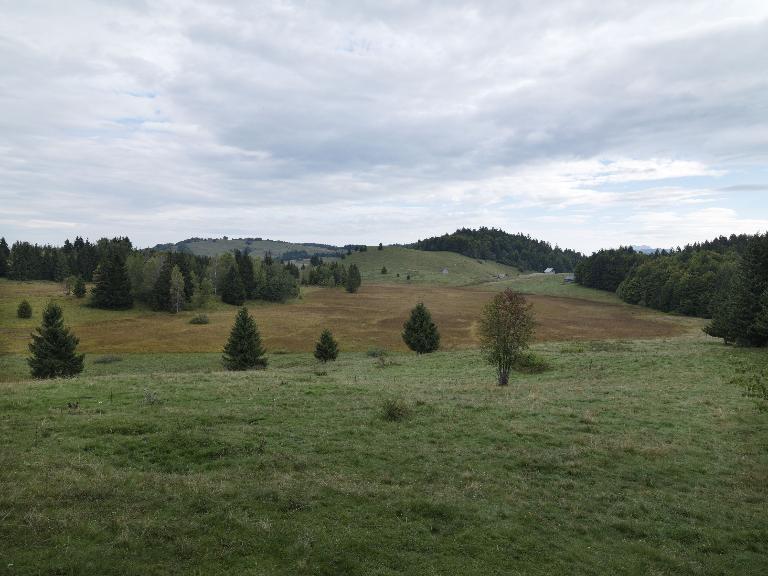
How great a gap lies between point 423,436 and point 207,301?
108m

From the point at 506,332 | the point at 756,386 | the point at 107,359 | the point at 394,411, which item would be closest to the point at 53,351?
the point at 107,359

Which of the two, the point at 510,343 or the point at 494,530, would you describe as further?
the point at 510,343

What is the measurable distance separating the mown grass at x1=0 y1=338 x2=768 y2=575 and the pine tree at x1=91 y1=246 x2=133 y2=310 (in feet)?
272

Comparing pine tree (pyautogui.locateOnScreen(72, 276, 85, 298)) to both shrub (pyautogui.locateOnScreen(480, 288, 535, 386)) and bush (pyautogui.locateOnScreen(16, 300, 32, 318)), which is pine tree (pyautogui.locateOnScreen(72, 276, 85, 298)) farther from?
shrub (pyautogui.locateOnScreen(480, 288, 535, 386))

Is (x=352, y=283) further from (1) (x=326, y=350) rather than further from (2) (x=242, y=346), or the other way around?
(2) (x=242, y=346)

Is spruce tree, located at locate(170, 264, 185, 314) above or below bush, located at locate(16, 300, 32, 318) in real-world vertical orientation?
above

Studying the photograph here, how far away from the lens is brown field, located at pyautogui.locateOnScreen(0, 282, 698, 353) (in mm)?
68500

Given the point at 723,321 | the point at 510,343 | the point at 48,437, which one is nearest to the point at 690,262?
the point at 723,321

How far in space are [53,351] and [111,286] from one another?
64.7 metres

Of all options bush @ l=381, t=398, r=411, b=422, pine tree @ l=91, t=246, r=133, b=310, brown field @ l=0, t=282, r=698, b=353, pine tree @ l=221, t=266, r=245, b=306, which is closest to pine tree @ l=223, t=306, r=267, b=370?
brown field @ l=0, t=282, r=698, b=353

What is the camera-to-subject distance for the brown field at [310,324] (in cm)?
6850

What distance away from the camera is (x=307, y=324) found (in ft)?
290

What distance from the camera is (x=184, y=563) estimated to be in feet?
29.4

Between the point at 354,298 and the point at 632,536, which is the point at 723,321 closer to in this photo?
the point at 632,536
